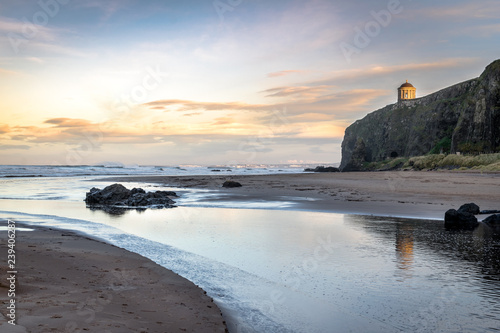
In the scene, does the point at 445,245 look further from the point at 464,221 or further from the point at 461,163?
the point at 461,163

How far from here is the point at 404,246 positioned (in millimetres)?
8766

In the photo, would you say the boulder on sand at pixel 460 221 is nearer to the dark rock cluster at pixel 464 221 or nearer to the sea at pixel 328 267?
the dark rock cluster at pixel 464 221

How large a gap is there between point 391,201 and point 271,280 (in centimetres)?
1455

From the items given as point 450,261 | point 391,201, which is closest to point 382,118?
point 391,201

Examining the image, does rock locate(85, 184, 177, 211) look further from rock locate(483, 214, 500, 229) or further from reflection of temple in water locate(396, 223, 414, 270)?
rock locate(483, 214, 500, 229)

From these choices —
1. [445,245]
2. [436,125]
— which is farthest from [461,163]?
[445,245]

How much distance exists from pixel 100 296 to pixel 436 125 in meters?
113

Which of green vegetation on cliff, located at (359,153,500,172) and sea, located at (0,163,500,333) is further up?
green vegetation on cliff, located at (359,153,500,172)

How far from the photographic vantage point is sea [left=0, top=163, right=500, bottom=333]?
4762 mm

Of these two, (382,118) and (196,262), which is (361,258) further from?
(382,118)

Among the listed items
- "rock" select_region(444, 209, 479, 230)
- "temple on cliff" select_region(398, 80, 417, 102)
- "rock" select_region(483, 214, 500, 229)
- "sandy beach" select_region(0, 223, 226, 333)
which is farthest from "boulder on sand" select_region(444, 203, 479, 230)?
"temple on cliff" select_region(398, 80, 417, 102)

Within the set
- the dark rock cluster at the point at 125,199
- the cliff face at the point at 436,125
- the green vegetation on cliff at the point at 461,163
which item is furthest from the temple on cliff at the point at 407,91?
the dark rock cluster at the point at 125,199

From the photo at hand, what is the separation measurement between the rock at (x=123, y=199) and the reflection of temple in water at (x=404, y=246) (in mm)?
11580

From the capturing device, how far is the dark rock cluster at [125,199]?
62.5ft
